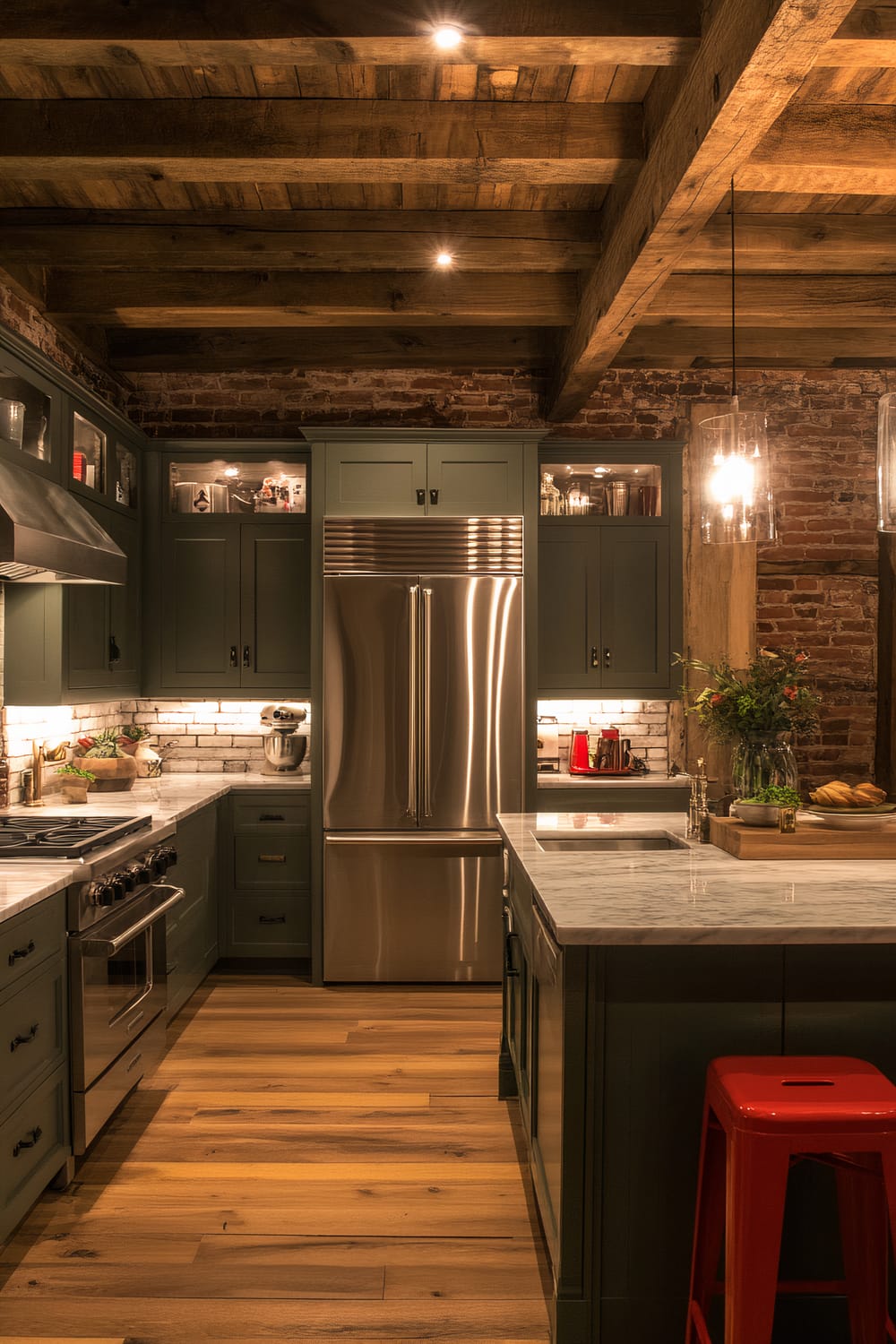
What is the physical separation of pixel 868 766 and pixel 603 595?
6.13ft

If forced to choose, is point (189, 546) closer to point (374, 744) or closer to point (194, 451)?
point (194, 451)

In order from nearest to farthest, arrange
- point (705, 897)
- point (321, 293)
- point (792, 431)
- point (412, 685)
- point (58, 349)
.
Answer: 1. point (705, 897)
2. point (321, 293)
3. point (58, 349)
4. point (412, 685)
5. point (792, 431)

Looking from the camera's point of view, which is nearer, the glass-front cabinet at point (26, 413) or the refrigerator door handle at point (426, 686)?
the glass-front cabinet at point (26, 413)

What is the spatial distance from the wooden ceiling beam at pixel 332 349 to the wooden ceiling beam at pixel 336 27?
8.73ft

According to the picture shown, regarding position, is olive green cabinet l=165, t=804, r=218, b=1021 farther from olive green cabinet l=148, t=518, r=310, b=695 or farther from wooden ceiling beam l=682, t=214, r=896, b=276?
wooden ceiling beam l=682, t=214, r=896, b=276

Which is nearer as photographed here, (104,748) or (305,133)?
(305,133)

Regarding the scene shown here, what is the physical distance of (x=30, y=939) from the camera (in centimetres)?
262

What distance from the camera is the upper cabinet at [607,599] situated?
520 cm

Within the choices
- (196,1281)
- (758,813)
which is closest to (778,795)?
(758,813)

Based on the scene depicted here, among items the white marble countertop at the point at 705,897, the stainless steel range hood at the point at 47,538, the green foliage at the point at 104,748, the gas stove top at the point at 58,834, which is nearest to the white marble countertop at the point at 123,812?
the gas stove top at the point at 58,834

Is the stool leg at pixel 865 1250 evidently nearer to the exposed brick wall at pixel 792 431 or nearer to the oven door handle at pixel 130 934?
the oven door handle at pixel 130 934

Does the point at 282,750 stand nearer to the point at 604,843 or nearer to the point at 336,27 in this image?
the point at 604,843

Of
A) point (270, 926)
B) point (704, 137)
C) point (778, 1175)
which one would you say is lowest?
point (270, 926)

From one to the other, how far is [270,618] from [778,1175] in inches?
156
